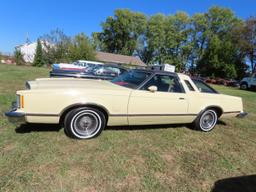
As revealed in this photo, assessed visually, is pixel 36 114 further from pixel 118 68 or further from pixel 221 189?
pixel 118 68

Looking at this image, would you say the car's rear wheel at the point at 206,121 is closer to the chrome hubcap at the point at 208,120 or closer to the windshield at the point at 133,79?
the chrome hubcap at the point at 208,120

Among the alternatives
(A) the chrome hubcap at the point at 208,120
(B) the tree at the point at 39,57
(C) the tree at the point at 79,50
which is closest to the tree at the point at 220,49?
(C) the tree at the point at 79,50

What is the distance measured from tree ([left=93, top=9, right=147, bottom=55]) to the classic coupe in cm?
5282

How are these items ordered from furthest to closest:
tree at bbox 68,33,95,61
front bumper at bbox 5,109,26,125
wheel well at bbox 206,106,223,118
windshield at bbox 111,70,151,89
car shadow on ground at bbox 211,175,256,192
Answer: tree at bbox 68,33,95,61 → wheel well at bbox 206,106,223,118 → windshield at bbox 111,70,151,89 → front bumper at bbox 5,109,26,125 → car shadow on ground at bbox 211,175,256,192

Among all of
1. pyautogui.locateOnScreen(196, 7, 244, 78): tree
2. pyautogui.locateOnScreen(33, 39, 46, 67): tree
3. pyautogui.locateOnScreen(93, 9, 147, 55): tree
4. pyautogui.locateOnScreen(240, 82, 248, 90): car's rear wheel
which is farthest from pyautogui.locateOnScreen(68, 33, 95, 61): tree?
pyautogui.locateOnScreen(196, 7, 244, 78): tree

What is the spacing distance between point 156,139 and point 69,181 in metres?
2.09

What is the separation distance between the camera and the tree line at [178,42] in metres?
34.1

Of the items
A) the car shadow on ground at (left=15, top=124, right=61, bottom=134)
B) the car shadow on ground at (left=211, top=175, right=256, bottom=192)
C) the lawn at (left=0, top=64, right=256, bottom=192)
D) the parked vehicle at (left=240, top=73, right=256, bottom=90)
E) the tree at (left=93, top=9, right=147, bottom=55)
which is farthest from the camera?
the tree at (left=93, top=9, right=147, bottom=55)

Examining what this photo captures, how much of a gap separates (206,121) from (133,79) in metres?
2.18

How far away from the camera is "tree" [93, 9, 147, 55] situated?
183 feet

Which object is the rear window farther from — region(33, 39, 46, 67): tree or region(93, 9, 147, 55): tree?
region(93, 9, 147, 55): tree

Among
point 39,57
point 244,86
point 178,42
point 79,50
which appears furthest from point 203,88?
point 178,42

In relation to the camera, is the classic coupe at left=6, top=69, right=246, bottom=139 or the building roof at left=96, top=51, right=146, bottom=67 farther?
the building roof at left=96, top=51, right=146, bottom=67

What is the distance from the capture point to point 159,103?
4.30 m
